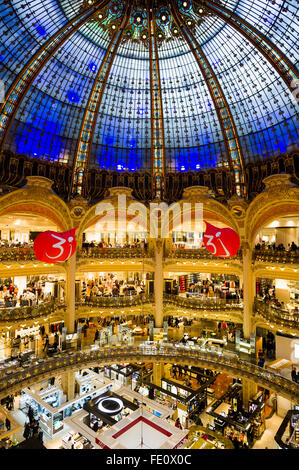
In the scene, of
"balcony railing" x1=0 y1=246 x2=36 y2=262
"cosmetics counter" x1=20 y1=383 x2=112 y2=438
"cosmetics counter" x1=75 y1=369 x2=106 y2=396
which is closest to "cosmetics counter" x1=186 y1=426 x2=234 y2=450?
"cosmetics counter" x1=20 y1=383 x2=112 y2=438

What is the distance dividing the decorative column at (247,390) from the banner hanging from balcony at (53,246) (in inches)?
810

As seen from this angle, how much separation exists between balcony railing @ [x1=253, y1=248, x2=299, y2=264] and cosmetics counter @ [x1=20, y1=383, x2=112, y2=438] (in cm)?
1941

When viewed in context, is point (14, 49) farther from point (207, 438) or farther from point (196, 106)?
point (207, 438)

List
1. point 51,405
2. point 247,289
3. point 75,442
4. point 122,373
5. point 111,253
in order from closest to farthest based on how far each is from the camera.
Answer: point 75,442 < point 51,405 < point 122,373 < point 247,289 < point 111,253

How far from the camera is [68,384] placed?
28.2 metres

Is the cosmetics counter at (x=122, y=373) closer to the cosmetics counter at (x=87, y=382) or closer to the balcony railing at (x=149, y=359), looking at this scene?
the cosmetics counter at (x=87, y=382)

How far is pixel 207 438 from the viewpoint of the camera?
19828 mm

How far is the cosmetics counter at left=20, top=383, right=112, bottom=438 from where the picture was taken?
76.6 feet

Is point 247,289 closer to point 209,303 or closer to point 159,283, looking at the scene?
point 209,303

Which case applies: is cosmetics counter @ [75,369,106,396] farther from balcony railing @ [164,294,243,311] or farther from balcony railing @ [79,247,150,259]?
balcony railing @ [79,247,150,259]

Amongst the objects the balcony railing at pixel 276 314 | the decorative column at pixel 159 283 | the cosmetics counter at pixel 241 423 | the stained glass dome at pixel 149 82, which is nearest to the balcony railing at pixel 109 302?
the decorative column at pixel 159 283

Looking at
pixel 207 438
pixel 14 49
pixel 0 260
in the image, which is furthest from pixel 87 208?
pixel 207 438

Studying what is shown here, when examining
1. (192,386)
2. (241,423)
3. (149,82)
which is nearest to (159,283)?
(192,386)

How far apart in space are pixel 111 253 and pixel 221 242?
14.3 meters
